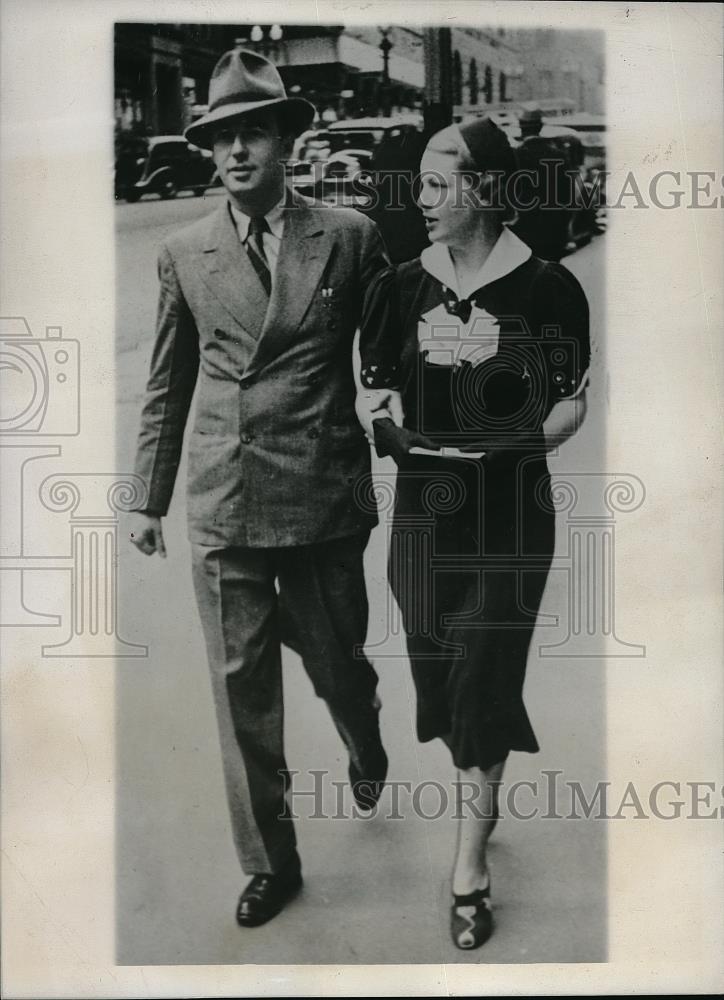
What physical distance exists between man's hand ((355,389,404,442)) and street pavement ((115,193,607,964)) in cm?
34

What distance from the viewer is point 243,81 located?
194cm

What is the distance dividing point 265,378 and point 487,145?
75cm

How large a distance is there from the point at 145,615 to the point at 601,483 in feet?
3.63

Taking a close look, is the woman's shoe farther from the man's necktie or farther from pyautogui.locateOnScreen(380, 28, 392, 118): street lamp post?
pyautogui.locateOnScreen(380, 28, 392, 118): street lamp post

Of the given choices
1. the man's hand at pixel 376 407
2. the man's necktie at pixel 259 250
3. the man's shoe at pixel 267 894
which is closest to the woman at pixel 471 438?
the man's hand at pixel 376 407

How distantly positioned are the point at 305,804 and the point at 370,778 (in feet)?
0.53

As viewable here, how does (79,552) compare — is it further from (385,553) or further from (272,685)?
(385,553)

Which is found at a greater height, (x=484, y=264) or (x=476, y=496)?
(x=484, y=264)

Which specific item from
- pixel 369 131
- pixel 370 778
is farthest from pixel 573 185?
pixel 370 778

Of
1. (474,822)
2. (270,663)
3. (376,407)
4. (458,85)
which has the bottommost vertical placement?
(474,822)

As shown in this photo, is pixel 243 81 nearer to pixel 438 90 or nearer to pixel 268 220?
pixel 268 220

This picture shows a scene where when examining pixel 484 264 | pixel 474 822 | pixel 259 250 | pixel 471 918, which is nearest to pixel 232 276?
pixel 259 250

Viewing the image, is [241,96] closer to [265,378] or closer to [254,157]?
[254,157]

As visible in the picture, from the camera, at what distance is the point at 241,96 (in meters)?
1.94
